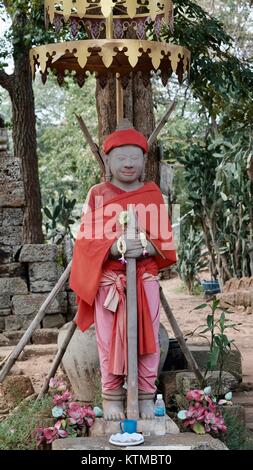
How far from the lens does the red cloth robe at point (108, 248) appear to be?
4.77 meters

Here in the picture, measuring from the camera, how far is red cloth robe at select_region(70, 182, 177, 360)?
4.77 meters

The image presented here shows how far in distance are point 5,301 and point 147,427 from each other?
4210mm

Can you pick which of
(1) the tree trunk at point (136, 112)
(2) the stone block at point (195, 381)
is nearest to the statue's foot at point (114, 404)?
(2) the stone block at point (195, 381)

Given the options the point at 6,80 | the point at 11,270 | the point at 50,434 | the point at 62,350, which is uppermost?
the point at 6,80

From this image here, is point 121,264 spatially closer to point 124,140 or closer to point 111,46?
point 124,140

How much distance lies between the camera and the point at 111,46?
4781 millimetres

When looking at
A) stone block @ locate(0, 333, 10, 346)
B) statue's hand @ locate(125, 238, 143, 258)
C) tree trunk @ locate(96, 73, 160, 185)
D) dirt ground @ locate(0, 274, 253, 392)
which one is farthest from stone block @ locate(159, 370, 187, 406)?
stone block @ locate(0, 333, 10, 346)

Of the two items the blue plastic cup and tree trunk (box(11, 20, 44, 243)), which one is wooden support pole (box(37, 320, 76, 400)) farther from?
tree trunk (box(11, 20, 44, 243))

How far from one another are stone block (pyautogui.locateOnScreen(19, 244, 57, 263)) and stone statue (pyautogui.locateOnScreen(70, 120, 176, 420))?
3564 millimetres

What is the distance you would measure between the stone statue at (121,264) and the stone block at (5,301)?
365 centimetres

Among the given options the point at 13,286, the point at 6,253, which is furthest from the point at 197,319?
the point at 6,253

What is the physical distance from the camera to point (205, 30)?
7789 mm
